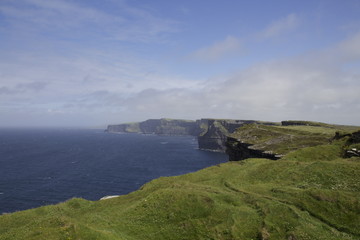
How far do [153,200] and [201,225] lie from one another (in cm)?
759

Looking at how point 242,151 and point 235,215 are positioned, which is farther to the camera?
point 242,151

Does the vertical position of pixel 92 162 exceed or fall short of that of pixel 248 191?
it falls short

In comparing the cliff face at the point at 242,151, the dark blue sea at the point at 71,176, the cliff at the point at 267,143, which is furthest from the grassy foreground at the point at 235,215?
the dark blue sea at the point at 71,176

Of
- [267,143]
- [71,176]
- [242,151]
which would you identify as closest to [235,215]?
[267,143]

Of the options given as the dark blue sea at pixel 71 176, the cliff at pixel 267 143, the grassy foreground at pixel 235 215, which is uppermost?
the cliff at pixel 267 143

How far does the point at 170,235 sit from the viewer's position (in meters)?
24.8

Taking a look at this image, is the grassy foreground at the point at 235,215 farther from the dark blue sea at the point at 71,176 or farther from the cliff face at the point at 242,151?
the dark blue sea at the point at 71,176

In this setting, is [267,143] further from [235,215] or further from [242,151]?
[235,215]

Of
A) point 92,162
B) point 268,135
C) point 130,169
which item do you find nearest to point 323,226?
point 268,135

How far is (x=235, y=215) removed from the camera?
1061 inches

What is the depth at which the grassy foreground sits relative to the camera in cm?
2383

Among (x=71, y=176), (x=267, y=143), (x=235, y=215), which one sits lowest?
(x=71, y=176)

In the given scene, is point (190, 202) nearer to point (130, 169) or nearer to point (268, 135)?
point (268, 135)

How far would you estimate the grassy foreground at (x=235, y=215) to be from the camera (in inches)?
938
